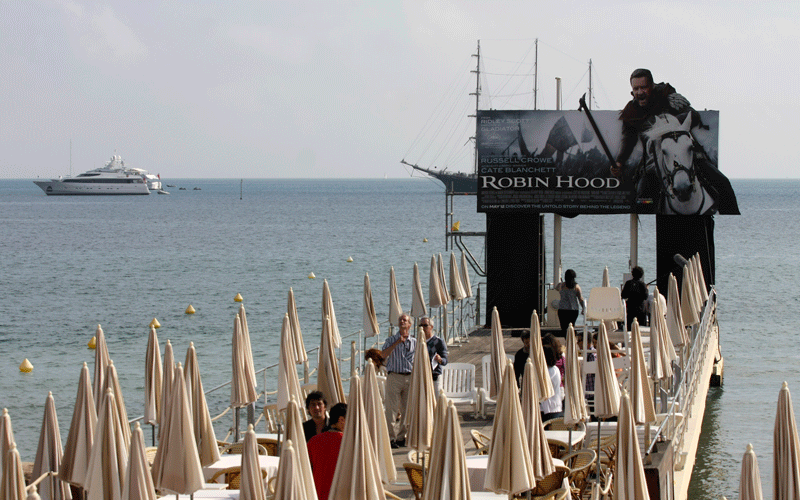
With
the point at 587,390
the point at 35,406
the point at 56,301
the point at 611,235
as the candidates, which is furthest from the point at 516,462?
the point at 611,235

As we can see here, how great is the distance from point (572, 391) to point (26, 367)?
24486mm

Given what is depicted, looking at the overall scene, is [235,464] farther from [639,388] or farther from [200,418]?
[639,388]

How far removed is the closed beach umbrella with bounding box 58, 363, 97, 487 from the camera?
315 inches

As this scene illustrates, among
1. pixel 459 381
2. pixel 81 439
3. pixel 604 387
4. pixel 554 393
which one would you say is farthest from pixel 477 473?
pixel 459 381

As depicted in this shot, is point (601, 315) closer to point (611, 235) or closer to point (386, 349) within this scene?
point (386, 349)

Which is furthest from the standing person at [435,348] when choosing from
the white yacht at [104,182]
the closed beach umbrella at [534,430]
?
the white yacht at [104,182]

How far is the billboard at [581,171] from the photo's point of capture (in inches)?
842

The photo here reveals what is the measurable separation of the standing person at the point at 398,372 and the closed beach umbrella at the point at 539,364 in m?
1.63

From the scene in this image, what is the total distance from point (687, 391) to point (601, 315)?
176 centimetres

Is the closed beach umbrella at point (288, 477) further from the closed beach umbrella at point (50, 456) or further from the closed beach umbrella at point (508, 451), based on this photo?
the closed beach umbrella at point (50, 456)

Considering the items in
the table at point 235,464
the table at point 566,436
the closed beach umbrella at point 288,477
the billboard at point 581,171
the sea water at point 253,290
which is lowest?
the sea water at point 253,290

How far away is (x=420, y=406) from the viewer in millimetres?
9508

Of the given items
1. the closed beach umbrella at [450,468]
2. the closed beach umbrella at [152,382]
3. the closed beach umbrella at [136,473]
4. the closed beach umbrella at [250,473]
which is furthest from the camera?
the closed beach umbrella at [152,382]

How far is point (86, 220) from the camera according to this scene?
117 metres
